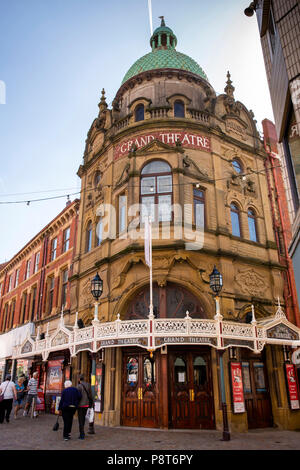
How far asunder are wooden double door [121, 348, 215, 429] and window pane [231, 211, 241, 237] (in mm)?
5908

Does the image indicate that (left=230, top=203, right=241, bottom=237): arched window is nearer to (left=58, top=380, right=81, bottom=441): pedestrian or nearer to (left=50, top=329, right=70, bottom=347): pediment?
(left=50, top=329, right=70, bottom=347): pediment

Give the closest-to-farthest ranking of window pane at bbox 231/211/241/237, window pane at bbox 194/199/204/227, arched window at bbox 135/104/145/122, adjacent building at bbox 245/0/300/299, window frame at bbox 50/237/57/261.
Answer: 1. adjacent building at bbox 245/0/300/299
2. window pane at bbox 194/199/204/227
3. window pane at bbox 231/211/241/237
4. arched window at bbox 135/104/145/122
5. window frame at bbox 50/237/57/261

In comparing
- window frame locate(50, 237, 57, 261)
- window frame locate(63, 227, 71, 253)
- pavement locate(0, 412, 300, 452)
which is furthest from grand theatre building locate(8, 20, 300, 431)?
window frame locate(50, 237, 57, 261)

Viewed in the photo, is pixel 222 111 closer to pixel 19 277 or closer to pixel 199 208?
pixel 199 208

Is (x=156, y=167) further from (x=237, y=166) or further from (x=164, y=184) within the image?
(x=237, y=166)

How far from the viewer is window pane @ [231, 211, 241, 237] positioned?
704 inches

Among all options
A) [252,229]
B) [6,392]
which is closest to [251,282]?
[252,229]

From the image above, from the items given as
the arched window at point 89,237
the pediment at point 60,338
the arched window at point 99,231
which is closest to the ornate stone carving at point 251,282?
the arched window at point 99,231

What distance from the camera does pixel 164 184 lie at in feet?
56.2

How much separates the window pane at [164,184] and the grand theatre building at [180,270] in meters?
0.05

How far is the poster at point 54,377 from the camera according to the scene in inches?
755

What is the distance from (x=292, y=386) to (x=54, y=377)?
11677 millimetres

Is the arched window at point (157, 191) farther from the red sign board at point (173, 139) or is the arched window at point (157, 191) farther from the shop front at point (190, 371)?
the shop front at point (190, 371)
